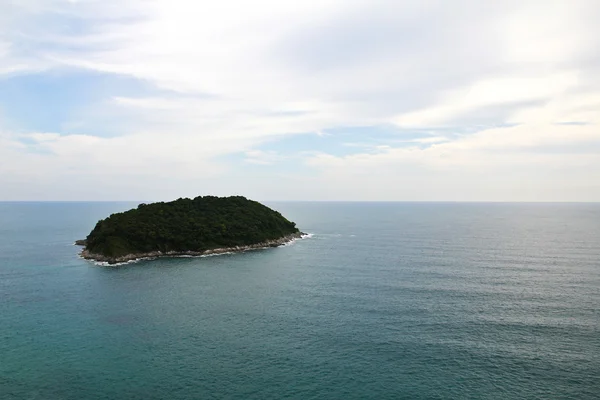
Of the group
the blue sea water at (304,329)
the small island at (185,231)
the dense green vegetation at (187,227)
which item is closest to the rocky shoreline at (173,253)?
the small island at (185,231)

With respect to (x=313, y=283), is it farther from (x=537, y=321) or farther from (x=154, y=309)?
(x=537, y=321)

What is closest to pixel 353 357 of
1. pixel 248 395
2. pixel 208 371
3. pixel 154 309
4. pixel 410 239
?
pixel 248 395

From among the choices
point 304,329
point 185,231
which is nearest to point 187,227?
point 185,231

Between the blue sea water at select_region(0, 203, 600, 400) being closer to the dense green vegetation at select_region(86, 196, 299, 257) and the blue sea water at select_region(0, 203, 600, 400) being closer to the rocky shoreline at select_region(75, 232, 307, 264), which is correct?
the rocky shoreline at select_region(75, 232, 307, 264)

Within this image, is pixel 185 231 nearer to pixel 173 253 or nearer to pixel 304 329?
pixel 173 253

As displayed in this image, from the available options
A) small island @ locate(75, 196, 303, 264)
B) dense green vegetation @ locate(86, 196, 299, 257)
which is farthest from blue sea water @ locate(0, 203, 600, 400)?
dense green vegetation @ locate(86, 196, 299, 257)

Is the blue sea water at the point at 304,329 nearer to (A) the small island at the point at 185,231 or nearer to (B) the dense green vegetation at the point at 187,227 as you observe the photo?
(A) the small island at the point at 185,231
